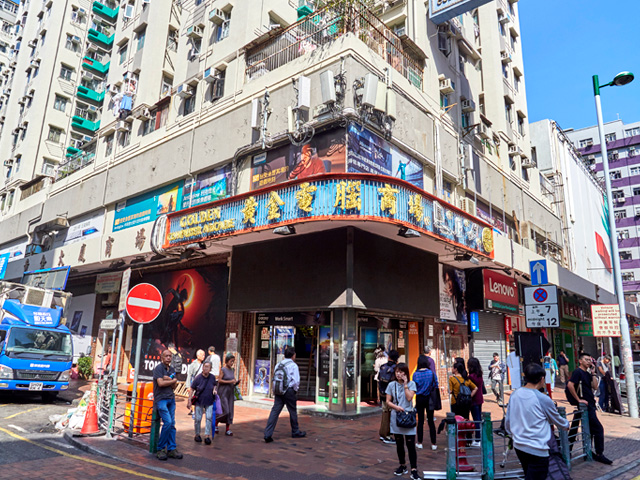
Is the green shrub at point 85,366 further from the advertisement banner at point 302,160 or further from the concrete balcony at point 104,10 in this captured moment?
the concrete balcony at point 104,10

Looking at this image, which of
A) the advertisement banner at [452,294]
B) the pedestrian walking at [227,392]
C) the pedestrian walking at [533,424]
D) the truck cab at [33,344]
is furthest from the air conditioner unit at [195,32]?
the pedestrian walking at [533,424]

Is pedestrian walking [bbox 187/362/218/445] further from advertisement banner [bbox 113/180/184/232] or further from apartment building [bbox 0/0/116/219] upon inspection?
apartment building [bbox 0/0/116/219]

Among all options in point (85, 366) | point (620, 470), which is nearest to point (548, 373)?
point (620, 470)

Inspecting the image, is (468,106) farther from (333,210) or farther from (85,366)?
(85,366)

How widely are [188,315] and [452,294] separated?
972 centimetres

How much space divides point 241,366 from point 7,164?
30788 millimetres

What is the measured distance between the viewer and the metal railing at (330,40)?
14.6m

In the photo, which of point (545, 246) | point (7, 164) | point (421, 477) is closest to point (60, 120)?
point (7, 164)

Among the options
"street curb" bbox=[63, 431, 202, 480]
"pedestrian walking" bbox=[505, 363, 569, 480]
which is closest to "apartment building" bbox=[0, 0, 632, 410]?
"street curb" bbox=[63, 431, 202, 480]

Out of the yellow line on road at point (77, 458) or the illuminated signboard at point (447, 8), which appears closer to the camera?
the yellow line on road at point (77, 458)

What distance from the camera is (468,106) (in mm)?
20406

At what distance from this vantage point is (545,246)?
25.2 metres

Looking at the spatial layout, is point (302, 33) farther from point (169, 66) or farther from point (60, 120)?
point (60, 120)

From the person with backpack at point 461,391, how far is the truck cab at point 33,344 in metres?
11.8
